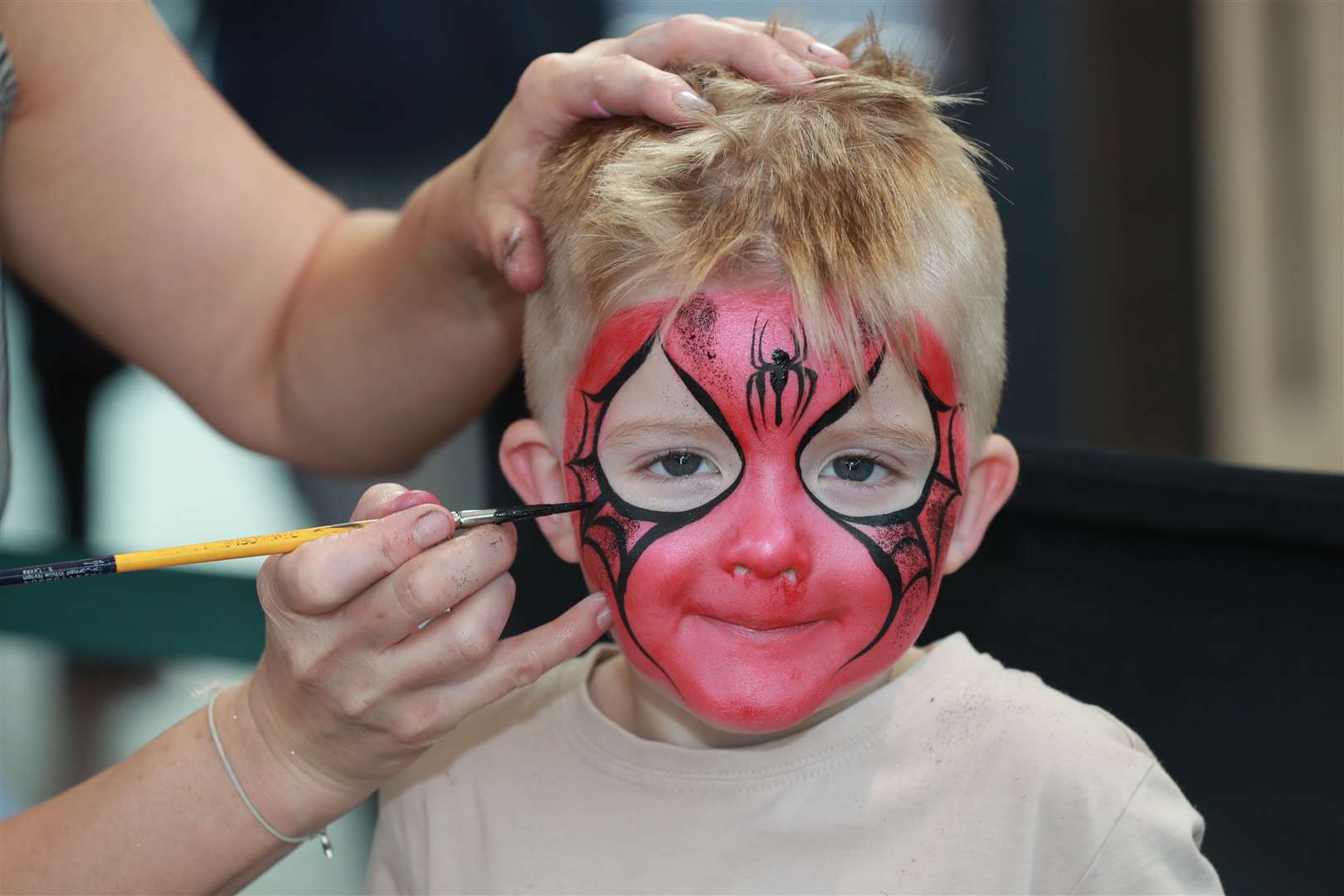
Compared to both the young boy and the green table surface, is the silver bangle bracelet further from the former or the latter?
the green table surface

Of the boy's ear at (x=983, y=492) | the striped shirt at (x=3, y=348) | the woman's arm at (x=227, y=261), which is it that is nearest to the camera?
the boy's ear at (x=983, y=492)

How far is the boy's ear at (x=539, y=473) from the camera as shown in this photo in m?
1.14

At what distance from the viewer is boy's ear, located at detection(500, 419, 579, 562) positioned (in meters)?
1.14

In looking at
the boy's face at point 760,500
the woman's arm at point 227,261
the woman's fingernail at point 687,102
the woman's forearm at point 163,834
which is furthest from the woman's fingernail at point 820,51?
the woman's forearm at point 163,834

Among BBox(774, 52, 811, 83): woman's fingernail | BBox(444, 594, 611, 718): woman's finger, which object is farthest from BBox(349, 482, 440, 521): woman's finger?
BBox(774, 52, 811, 83): woman's fingernail

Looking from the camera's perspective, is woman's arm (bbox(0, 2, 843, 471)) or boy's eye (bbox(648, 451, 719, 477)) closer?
boy's eye (bbox(648, 451, 719, 477))

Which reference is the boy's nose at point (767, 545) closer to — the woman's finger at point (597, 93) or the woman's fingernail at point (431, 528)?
the woman's fingernail at point (431, 528)

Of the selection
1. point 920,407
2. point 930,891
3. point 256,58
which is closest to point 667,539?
point 920,407

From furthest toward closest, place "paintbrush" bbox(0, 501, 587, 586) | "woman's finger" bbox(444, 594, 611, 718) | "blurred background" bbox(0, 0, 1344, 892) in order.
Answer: "blurred background" bbox(0, 0, 1344, 892) → "woman's finger" bbox(444, 594, 611, 718) → "paintbrush" bbox(0, 501, 587, 586)

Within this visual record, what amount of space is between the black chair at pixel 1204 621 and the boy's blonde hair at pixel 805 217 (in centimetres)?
24

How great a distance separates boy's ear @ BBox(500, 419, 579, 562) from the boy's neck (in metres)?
0.15

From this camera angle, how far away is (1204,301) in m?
3.24

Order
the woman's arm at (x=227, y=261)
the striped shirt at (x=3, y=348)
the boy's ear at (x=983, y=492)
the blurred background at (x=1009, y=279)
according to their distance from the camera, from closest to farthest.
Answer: the boy's ear at (x=983, y=492), the striped shirt at (x=3, y=348), the woman's arm at (x=227, y=261), the blurred background at (x=1009, y=279)

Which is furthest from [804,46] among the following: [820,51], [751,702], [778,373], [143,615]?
[143,615]
